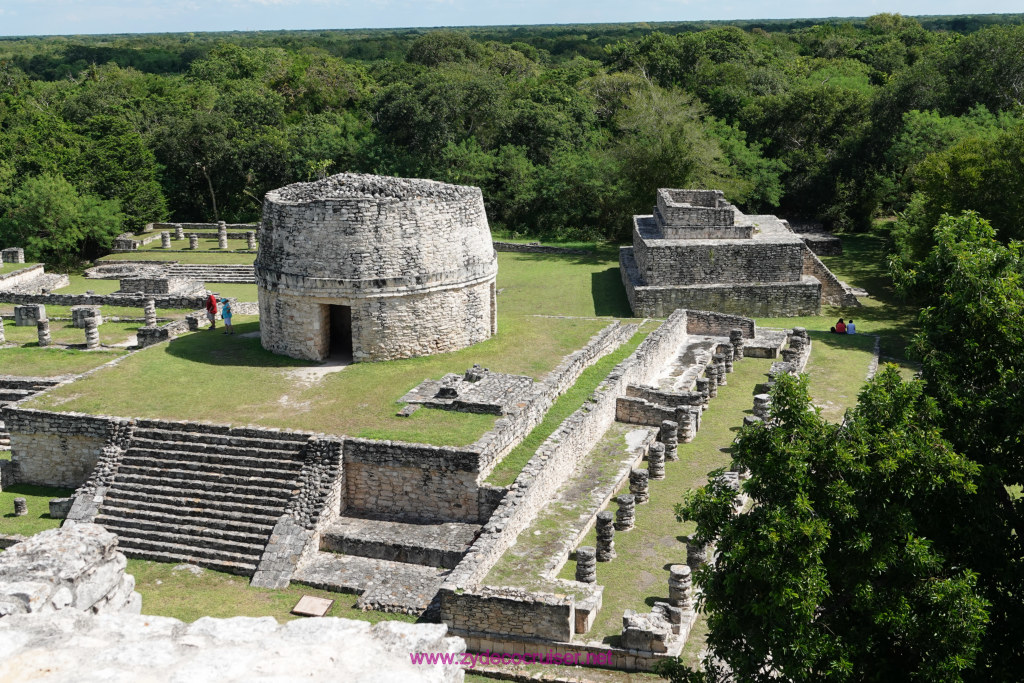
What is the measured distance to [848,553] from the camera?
25.7ft

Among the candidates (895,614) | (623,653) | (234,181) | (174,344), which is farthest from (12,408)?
(234,181)

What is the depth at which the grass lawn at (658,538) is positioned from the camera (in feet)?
39.9

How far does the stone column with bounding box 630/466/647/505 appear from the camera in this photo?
589 inches

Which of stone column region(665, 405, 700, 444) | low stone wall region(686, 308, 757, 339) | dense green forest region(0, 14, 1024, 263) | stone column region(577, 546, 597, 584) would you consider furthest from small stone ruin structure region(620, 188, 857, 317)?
stone column region(577, 546, 597, 584)

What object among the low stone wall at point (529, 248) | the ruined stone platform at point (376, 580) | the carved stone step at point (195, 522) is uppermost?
the low stone wall at point (529, 248)

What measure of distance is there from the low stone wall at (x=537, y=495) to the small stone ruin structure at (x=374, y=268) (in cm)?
344

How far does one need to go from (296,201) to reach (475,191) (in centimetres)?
370

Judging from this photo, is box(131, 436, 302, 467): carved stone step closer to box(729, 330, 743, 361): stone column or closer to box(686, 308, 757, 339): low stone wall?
box(729, 330, 743, 361): stone column

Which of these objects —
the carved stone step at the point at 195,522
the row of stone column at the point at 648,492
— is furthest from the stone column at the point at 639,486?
the carved stone step at the point at 195,522

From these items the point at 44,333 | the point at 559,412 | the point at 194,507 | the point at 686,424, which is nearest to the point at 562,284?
the point at 686,424

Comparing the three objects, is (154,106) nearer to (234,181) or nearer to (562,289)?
(234,181)

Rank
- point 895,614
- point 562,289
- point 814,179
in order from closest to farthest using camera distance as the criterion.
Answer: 1. point 895,614
2. point 562,289
3. point 814,179

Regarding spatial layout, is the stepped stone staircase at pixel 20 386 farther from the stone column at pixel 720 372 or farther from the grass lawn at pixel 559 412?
the stone column at pixel 720 372

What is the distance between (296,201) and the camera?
19.0 meters
